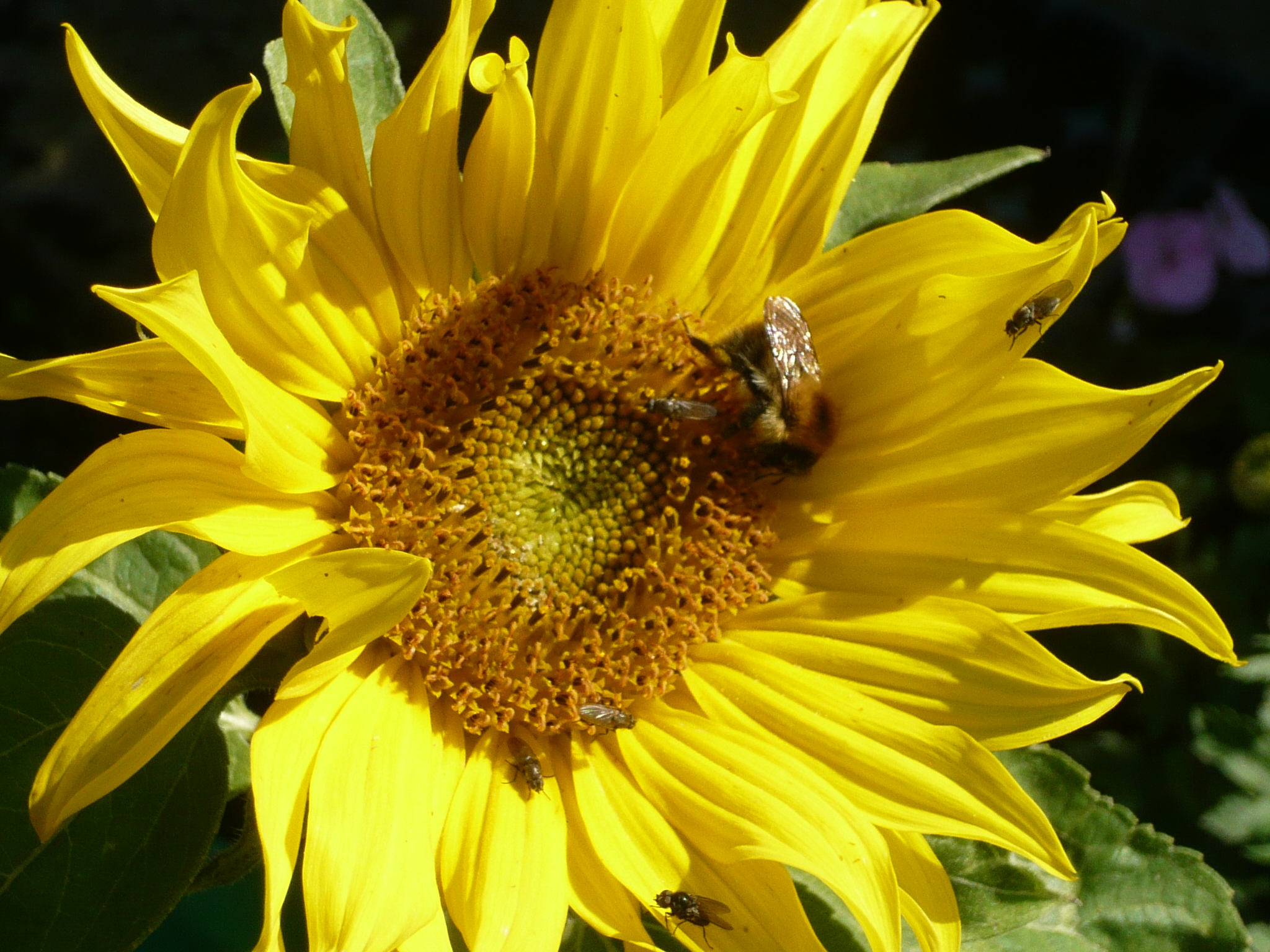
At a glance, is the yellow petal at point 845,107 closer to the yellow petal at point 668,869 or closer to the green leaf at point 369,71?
the green leaf at point 369,71

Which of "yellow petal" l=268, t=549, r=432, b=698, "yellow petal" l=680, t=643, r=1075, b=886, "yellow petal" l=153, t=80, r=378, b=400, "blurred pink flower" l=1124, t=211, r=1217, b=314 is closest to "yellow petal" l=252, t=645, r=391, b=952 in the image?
"yellow petal" l=268, t=549, r=432, b=698

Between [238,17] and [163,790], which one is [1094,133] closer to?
[238,17]

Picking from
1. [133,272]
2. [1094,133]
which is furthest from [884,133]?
[133,272]

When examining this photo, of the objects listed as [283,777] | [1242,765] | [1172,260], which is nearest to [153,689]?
[283,777]

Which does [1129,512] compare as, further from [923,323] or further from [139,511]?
[139,511]

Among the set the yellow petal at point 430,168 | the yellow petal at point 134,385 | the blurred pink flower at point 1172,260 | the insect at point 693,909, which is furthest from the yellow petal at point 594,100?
the blurred pink flower at point 1172,260

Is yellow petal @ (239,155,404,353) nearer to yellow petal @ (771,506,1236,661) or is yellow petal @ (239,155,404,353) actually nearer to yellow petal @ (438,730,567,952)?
yellow petal @ (438,730,567,952)
